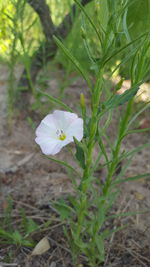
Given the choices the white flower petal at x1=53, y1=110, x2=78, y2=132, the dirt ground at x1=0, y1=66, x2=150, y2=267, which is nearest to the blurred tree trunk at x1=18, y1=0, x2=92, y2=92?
the dirt ground at x1=0, y1=66, x2=150, y2=267

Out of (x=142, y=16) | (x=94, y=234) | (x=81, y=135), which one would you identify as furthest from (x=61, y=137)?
(x=142, y=16)

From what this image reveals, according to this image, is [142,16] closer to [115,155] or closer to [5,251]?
[115,155]

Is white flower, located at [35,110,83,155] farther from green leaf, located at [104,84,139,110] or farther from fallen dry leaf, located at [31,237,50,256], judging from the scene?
fallen dry leaf, located at [31,237,50,256]

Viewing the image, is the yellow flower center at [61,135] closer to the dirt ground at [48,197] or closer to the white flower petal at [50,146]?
the white flower petal at [50,146]

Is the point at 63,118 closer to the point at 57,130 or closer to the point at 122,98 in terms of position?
the point at 57,130

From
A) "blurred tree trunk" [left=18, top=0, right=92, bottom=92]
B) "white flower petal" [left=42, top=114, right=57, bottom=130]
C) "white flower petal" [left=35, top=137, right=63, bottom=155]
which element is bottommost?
"white flower petal" [left=35, top=137, right=63, bottom=155]

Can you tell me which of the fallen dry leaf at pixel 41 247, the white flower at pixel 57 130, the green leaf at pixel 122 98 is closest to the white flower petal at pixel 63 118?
the white flower at pixel 57 130

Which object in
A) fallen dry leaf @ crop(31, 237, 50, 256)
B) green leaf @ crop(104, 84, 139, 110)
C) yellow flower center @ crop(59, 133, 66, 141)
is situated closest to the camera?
green leaf @ crop(104, 84, 139, 110)
